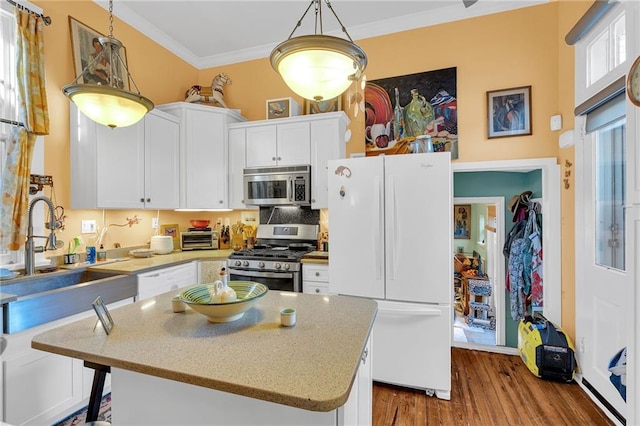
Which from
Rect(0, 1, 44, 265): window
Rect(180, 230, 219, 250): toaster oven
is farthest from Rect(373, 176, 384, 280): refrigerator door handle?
Rect(0, 1, 44, 265): window

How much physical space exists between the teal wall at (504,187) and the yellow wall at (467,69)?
0.40m

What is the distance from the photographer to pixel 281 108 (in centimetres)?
332

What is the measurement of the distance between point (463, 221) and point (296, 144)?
2.68m

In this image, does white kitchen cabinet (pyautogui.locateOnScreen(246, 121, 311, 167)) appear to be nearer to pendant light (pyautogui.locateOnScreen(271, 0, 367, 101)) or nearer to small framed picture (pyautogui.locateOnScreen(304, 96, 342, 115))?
small framed picture (pyautogui.locateOnScreen(304, 96, 342, 115))

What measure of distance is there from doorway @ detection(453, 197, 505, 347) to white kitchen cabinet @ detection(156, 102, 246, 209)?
8.44ft

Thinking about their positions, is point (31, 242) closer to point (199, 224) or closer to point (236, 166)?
point (199, 224)

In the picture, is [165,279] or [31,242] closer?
[31,242]

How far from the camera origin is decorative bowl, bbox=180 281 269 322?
3.60ft

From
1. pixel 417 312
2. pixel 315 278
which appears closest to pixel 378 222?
pixel 417 312

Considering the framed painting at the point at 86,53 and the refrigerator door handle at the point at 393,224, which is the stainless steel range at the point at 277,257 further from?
the framed painting at the point at 86,53

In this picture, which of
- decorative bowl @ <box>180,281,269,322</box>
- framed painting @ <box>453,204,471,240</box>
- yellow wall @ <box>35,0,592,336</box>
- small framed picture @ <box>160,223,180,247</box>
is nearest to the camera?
decorative bowl @ <box>180,281,269,322</box>

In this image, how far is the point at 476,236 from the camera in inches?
165

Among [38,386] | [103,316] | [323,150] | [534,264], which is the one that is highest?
[323,150]

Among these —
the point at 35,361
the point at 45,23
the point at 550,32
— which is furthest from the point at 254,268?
the point at 550,32
